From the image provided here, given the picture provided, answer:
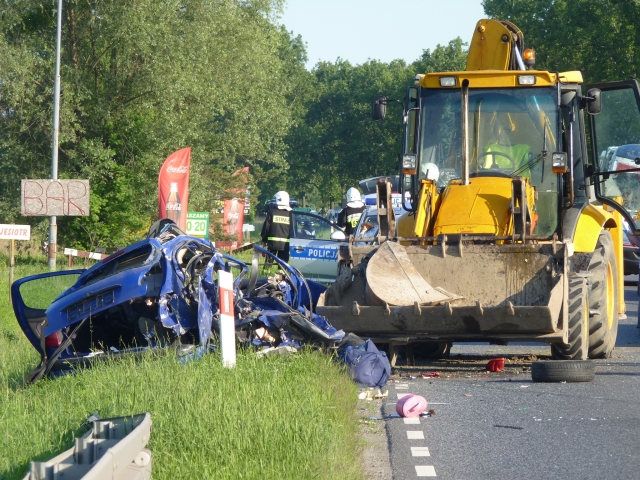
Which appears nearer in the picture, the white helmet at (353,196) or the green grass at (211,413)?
the green grass at (211,413)

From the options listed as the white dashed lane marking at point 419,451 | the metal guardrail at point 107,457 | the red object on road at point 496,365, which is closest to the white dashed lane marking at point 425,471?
the white dashed lane marking at point 419,451

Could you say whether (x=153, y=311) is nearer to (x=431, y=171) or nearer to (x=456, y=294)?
(x=456, y=294)

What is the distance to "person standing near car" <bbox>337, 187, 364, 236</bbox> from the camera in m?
19.8

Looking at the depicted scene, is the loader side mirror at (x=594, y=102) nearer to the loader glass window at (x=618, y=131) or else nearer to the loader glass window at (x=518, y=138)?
the loader glass window at (x=518, y=138)

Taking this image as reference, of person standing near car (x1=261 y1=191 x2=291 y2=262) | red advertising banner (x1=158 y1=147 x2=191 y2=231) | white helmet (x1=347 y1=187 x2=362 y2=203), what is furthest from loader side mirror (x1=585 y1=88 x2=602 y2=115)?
red advertising banner (x1=158 y1=147 x2=191 y2=231)

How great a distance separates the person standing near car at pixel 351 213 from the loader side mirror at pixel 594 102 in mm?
8459

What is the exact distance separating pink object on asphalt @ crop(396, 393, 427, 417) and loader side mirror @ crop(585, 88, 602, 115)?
4.61m

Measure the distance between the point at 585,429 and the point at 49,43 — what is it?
28.1 m

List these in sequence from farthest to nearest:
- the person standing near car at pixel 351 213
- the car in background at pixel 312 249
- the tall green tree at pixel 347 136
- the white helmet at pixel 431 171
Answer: the tall green tree at pixel 347 136 < the person standing near car at pixel 351 213 < the car in background at pixel 312 249 < the white helmet at pixel 431 171

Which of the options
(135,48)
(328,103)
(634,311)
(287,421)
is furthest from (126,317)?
(328,103)

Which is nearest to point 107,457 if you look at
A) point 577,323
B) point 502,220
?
point 577,323

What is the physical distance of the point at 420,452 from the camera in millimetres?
7207

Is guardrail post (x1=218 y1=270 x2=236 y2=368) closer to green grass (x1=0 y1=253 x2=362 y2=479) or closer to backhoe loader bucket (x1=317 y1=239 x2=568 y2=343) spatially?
green grass (x1=0 y1=253 x2=362 y2=479)

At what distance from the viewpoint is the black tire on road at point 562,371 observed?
10117mm
